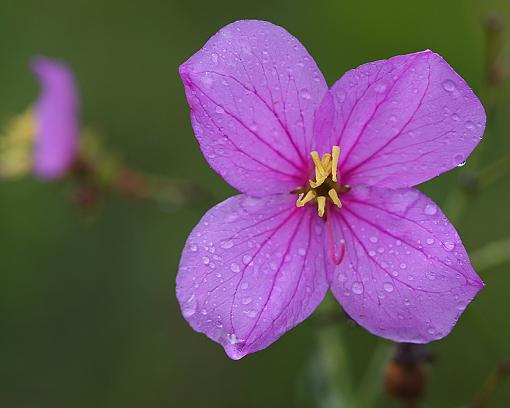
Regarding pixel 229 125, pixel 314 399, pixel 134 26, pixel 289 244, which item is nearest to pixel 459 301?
pixel 289 244

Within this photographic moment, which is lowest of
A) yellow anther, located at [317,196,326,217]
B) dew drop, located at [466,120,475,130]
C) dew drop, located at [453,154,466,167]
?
yellow anther, located at [317,196,326,217]

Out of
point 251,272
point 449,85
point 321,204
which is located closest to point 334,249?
point 321,204

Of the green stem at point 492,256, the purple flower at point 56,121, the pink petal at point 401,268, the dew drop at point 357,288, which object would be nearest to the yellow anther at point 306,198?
the pink petal at point 401,268

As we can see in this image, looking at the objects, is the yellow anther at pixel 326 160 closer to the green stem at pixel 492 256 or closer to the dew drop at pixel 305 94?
the dew drop at pixel 305 94

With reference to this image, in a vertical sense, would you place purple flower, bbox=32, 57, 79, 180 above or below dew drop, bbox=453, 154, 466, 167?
below

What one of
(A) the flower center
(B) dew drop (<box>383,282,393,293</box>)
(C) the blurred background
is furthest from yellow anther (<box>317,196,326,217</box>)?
(C) the blurred background

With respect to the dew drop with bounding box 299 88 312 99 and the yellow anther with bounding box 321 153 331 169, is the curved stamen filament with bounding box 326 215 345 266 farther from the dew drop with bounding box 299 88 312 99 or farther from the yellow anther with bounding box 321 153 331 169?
the dew drop with bounding box 299 88 312 99
